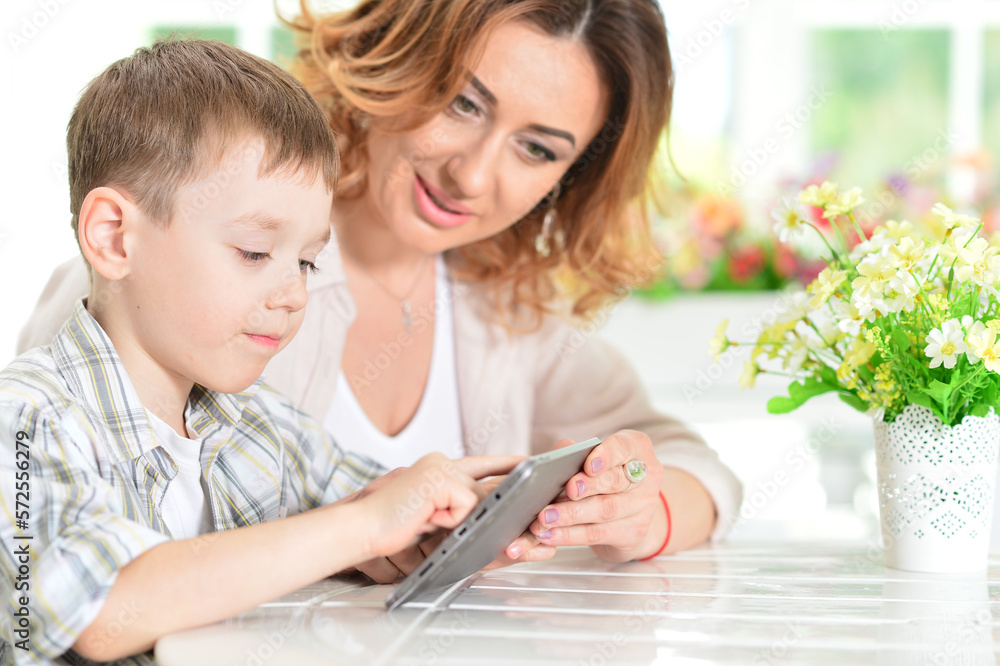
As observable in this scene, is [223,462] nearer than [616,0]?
Yes

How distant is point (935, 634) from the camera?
0.79 meters

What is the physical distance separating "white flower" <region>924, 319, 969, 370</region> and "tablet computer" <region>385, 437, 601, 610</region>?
0.38m

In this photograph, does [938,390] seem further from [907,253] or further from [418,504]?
[418,504]

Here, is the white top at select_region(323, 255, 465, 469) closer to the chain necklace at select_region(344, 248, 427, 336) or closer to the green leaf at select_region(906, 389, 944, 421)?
the chain necklace at select_region(344, 248, 427, 336)

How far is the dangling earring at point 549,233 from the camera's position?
175cm

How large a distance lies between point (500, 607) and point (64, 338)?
0.50 meters

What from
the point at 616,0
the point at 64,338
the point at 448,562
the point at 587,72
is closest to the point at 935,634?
the point at 448,562

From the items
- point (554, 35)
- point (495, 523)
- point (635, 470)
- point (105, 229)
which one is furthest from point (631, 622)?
point (554, 35)

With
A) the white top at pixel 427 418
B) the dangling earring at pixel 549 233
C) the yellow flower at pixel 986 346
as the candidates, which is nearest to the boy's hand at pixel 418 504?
the yellow flower at pixel 986 346

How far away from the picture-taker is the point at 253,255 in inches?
34.5

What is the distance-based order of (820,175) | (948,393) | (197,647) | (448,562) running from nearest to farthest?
(197,647)
(448,562)
(948,393)
(820,175)

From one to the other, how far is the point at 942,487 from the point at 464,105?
2.84 ft

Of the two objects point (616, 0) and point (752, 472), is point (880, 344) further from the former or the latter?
point (752, 472)

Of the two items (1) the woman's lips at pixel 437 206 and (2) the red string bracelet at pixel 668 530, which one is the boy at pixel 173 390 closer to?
(2) the red string bracelet at pixel 668 530
